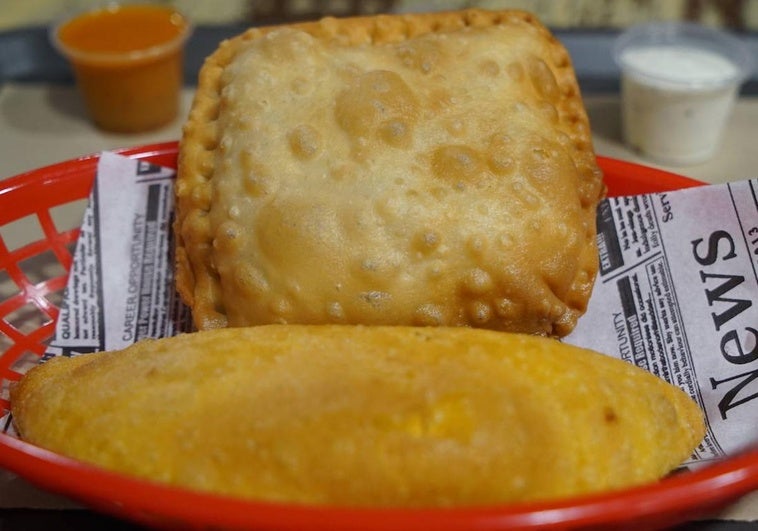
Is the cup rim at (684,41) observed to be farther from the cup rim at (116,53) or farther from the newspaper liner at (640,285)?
the cup rim at (116,53)

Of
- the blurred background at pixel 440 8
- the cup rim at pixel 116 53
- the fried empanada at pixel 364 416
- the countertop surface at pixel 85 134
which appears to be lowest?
the countertop surface at pixel 85 134

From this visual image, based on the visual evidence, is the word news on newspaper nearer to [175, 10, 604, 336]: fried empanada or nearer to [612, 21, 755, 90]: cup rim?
[175, 10, 604, 336]: fried empanada

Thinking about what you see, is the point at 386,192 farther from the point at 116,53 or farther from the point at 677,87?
the point at 116,53

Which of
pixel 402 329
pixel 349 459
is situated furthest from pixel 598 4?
pixel 349 459

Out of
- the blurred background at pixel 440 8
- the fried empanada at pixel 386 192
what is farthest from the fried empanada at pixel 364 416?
the blurred background at pixel 440 8

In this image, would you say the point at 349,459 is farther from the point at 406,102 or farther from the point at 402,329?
the point at 406,102

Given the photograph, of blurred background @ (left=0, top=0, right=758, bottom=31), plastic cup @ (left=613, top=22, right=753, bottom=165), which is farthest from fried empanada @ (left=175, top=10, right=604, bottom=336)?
blurred background @ (left=0, top=0, right=758, bottom=31)

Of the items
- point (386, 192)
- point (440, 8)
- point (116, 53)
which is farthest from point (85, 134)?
point (386, 192)
